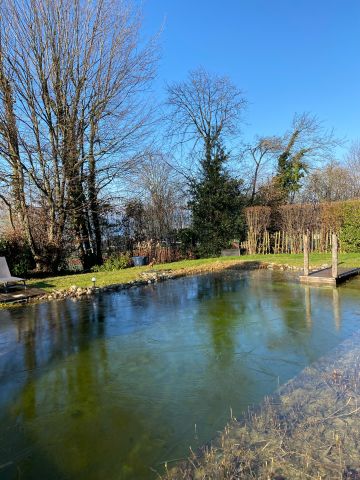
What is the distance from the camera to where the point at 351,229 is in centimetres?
1257

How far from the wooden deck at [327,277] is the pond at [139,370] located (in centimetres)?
74

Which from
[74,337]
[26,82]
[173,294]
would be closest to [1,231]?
[26,82]

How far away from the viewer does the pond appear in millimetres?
2354

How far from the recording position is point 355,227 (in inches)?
491

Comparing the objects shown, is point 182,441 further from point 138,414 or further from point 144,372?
point 144,372

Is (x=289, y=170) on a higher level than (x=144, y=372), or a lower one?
higher

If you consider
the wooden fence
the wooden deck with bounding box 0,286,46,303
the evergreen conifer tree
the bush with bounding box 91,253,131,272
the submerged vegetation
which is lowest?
the submerged vegetation

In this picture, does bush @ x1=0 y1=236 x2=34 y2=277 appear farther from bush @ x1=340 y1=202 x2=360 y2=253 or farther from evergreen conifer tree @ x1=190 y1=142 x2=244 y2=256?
bush @ x1=340 y1=202 x2=360 y2=253

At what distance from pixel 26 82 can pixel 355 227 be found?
39.6ft

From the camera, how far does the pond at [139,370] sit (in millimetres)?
2354

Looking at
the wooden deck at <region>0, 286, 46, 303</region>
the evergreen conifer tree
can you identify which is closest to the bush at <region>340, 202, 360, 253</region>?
the evergreen conifer tree

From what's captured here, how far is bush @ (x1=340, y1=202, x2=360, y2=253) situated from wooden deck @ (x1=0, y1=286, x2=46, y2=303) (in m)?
10.3

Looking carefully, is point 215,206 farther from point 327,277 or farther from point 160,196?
point 327,277

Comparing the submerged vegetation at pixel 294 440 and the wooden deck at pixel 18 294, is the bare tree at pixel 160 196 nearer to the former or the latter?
the wooden deck at pixel 18 294
